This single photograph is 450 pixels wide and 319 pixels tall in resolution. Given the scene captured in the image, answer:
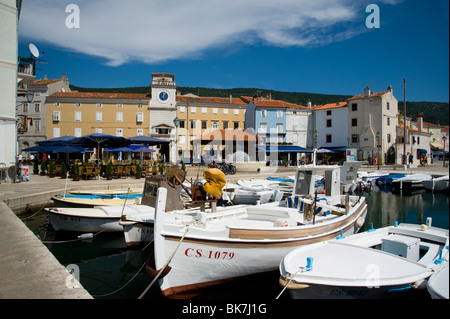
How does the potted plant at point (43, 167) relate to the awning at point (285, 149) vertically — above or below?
below

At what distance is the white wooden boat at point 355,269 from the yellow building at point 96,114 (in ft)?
127

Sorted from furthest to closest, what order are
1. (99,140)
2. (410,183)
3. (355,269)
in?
(410,183) → (99,140) → (355,269)

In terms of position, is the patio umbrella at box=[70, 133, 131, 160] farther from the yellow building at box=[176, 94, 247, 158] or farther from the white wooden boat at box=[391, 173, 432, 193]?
the yellow building at box=[176, 94, 247, 158]

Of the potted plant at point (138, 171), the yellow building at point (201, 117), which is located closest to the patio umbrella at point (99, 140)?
the potted plant at point (138, 171)

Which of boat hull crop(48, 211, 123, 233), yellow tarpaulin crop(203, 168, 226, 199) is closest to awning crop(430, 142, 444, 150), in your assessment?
yellow tarpaulin crop(203, 168, 226, 199)

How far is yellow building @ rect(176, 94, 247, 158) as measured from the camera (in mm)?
43938

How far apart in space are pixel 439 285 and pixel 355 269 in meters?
1.25

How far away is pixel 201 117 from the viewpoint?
148 feet

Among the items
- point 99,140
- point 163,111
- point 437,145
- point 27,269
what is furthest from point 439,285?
point 437,145

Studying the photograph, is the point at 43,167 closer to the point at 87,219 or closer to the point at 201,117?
the point at 87,219

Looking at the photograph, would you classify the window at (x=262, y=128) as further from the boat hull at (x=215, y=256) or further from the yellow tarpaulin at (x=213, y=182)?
the boat hull at (x=215, y=256)

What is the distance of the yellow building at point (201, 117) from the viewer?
43.9 meters

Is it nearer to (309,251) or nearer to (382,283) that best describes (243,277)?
(309,251)
